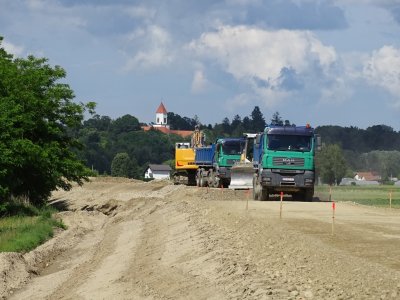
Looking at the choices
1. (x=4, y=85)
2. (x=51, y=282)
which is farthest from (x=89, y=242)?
(x=4, y=85)

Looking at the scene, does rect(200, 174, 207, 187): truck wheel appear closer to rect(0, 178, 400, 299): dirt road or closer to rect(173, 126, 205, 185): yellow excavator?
rect(173, 126, 205, 185): yellow excavator

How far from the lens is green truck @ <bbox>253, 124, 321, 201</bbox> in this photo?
36000 mm

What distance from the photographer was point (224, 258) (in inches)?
717

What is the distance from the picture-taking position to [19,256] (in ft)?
89.7

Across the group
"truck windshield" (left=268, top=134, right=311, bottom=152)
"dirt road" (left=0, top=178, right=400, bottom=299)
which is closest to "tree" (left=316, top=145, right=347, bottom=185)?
"truck windshield" (left=268, top=134, right=311, bottom=152)

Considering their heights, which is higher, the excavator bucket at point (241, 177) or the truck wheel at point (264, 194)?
the excavator bucket at point (241, 177)

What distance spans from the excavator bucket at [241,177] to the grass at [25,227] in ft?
33.4

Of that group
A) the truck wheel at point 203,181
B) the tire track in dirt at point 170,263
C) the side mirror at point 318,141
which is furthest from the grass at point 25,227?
the truck wheel at point 203,181

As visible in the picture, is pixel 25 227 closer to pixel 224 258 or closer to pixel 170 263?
pixel 170 263

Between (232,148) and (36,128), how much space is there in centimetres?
1253

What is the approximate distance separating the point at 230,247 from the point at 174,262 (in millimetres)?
1391

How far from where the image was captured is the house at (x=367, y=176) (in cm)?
13400

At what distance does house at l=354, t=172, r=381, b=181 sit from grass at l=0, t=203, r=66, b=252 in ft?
297

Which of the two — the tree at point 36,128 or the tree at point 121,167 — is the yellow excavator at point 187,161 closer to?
the tree at point 36,128
